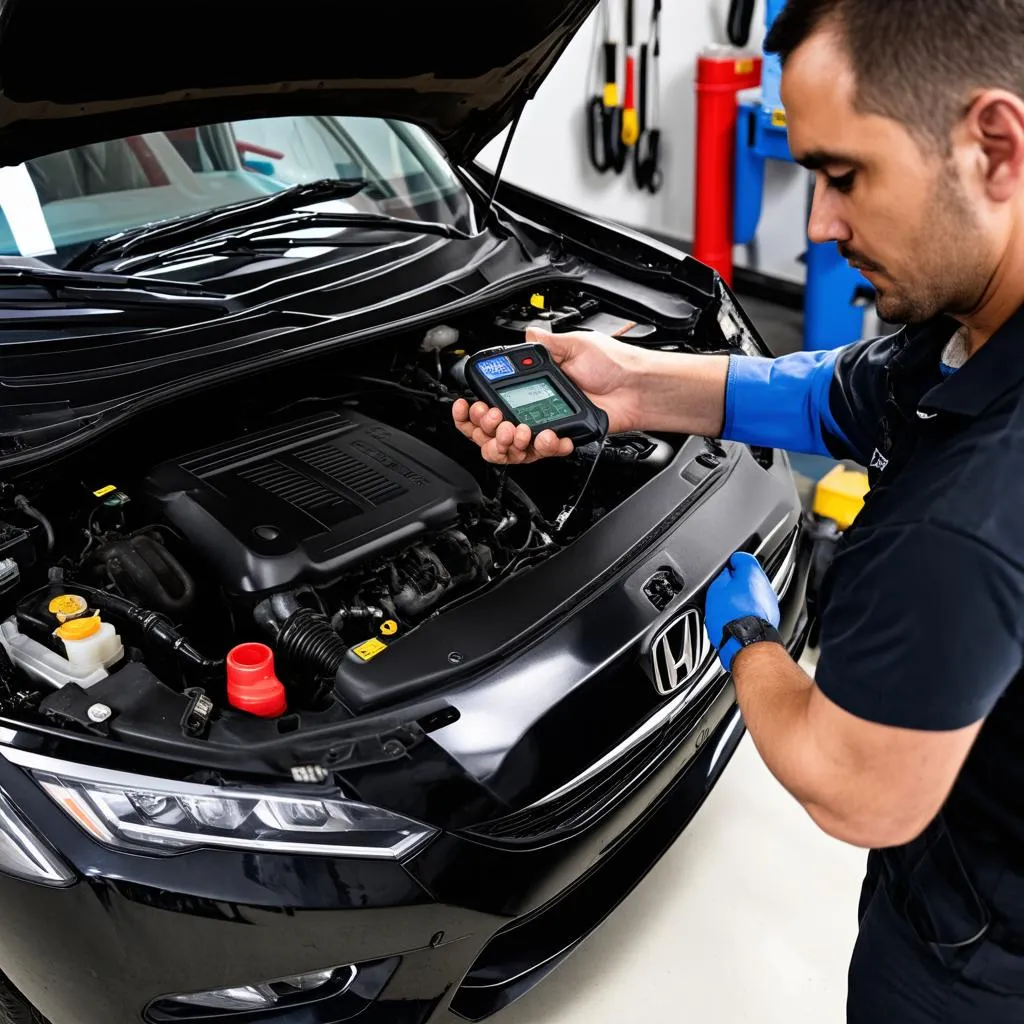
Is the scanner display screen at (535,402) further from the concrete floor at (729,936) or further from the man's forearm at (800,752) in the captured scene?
the concrete floor at (729,936)

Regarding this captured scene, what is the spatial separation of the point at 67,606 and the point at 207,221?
850mm

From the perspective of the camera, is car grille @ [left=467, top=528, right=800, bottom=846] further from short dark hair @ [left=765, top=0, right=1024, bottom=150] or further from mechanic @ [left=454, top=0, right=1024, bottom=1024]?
short dark hair @ [left=765, top=0, right=1024, bottom=150]

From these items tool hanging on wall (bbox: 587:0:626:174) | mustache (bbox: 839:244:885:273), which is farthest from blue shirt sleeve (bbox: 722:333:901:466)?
tool hanging on wall (bbox: 587:0:626:174)

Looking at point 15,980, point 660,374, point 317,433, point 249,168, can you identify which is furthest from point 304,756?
point 249,168

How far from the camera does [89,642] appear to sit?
1.35m

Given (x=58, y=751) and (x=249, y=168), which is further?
(x=249, y=168)

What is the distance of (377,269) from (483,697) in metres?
1.02

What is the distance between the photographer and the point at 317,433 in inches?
73.0

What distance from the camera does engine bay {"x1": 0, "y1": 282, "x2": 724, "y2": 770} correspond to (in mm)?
1351

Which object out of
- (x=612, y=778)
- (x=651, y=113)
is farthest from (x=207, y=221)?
(x=651, y=113)

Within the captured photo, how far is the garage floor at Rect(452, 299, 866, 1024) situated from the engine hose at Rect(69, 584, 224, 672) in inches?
32.5

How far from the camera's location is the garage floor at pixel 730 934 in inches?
69.9

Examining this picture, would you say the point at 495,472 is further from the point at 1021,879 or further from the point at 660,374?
the point at 1021,879

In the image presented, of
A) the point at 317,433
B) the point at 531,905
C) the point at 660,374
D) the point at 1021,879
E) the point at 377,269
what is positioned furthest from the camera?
the point at 377,269
